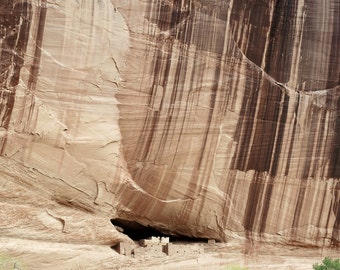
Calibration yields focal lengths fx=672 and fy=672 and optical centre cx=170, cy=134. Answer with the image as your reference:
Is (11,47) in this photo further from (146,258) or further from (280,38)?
(280,38)

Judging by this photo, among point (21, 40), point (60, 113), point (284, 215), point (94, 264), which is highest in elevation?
point (21, 40)

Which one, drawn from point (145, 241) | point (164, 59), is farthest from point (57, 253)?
point (164, 59)

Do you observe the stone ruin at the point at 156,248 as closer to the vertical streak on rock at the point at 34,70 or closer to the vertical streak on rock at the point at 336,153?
the vertical streak on rock at the point at 34,70

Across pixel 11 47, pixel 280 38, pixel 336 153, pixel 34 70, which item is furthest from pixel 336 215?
pixel 11 47

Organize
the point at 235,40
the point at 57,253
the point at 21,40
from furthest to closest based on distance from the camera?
the point at 235,40 < the point at 57,253 < the point at 21,40

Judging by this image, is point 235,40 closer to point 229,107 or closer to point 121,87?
point 229,107

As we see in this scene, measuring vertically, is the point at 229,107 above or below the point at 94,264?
above

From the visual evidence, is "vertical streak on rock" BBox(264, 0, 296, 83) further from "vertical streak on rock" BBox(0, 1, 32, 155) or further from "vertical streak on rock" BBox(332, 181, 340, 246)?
"vertical streak on rock" BBox(0, 1, 32, 155)
